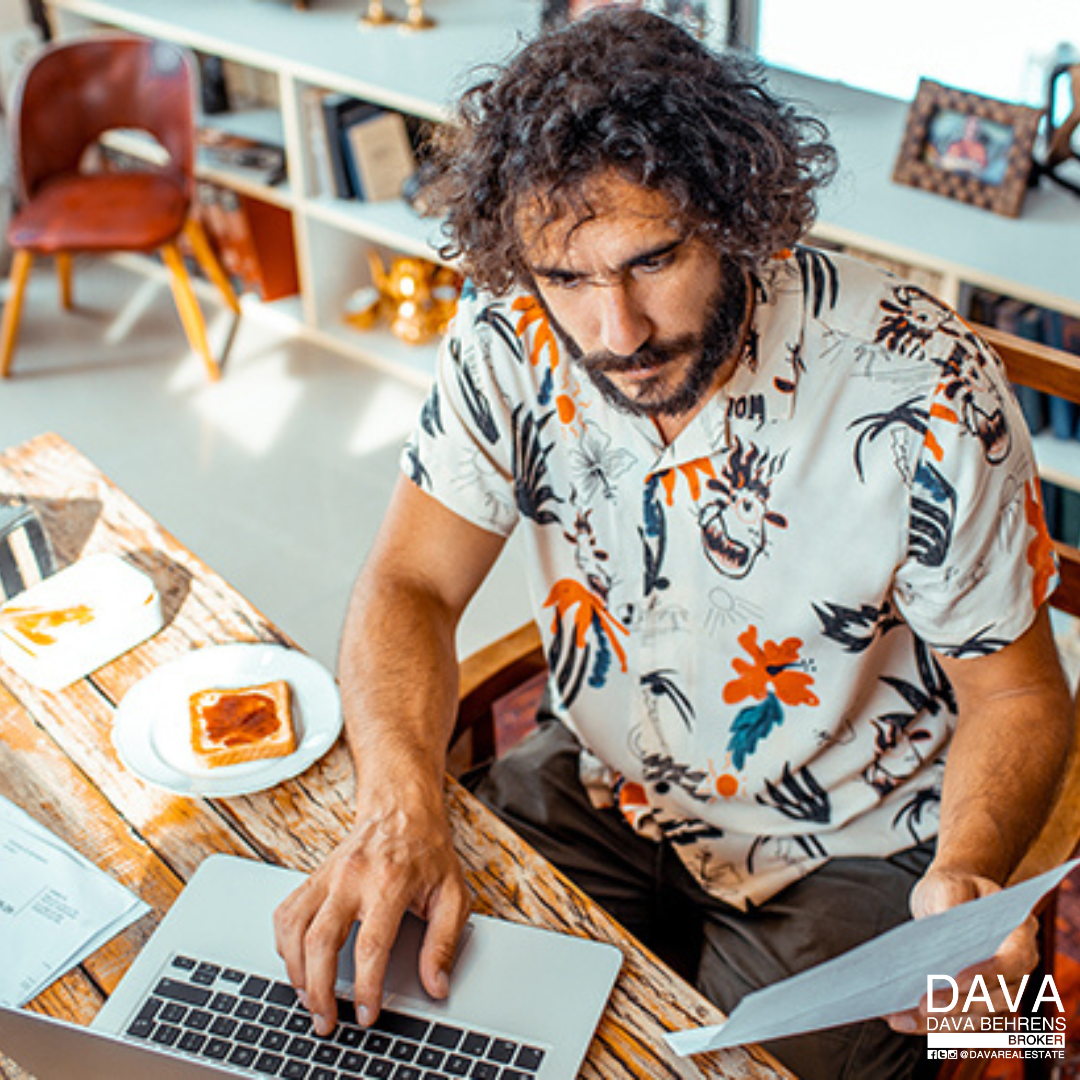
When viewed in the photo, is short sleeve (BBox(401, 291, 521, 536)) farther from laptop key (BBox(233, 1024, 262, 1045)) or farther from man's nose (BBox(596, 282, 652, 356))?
laptop key (BBox(233, 1024, 262, 1045))

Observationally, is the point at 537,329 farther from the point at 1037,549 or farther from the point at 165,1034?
the point at 165,1034

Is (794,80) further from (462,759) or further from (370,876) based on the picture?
(370,876)

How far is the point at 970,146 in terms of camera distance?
2.41 meters

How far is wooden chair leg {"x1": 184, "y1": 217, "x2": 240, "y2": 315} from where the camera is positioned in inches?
134

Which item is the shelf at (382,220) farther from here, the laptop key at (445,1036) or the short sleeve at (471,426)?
the laptop key at (445,1036)

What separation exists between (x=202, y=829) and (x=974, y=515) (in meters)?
0.72

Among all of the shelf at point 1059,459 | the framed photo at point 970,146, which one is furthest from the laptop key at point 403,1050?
the framed photo at point 970,146

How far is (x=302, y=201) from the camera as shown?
3.37 meters

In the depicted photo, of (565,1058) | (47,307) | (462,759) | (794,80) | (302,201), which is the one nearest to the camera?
(565,1058)

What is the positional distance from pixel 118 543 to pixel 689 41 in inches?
31.3

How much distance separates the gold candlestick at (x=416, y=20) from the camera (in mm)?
3256

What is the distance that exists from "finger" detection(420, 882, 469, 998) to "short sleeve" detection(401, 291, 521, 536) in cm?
45

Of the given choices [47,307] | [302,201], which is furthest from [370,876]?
[47,307]

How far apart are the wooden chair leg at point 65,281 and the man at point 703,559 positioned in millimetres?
2628
